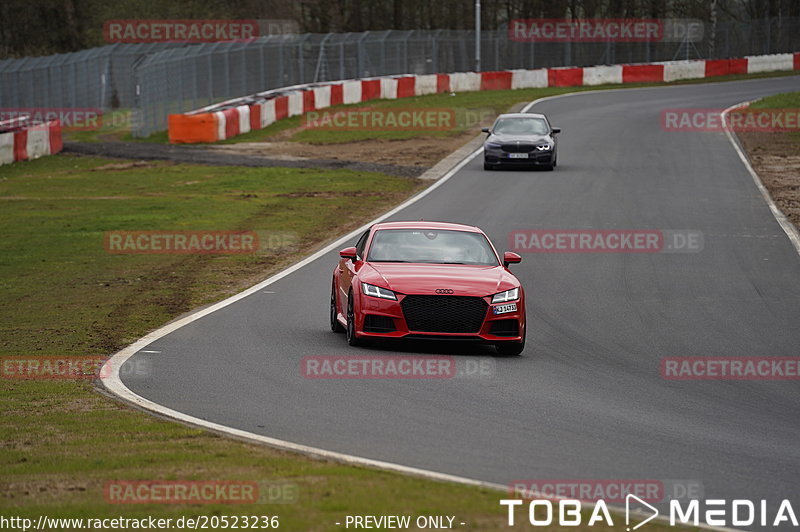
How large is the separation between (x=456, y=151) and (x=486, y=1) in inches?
2380

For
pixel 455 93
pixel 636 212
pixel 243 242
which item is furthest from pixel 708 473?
pixel 455 93

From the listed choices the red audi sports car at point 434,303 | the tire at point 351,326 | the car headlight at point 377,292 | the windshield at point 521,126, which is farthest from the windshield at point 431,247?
the windshield at point 521,126

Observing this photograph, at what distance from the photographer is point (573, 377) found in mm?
12188

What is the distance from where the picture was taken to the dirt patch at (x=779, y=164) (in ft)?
91.9

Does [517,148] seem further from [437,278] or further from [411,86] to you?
[411,86]

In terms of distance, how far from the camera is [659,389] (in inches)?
464

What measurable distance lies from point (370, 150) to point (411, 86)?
57.9 feet

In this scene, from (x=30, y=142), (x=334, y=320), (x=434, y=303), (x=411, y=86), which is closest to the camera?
(x=434, y=303)

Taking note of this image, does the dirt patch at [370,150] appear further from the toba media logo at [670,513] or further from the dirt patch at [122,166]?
the toba media logo at [670,513]

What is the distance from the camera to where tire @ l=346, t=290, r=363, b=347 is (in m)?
13.5

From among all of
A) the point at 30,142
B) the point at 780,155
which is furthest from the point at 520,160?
the point at 30,142

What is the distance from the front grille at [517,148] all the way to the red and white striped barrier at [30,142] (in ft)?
51.0

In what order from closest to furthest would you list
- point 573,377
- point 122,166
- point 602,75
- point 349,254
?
point 573,377 → point 349,254 → point 122,166 → point 602,75

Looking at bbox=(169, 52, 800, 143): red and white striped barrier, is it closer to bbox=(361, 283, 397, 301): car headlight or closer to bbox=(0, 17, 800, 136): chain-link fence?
bbox=(0, 17, 800, 136): chain-link fence
